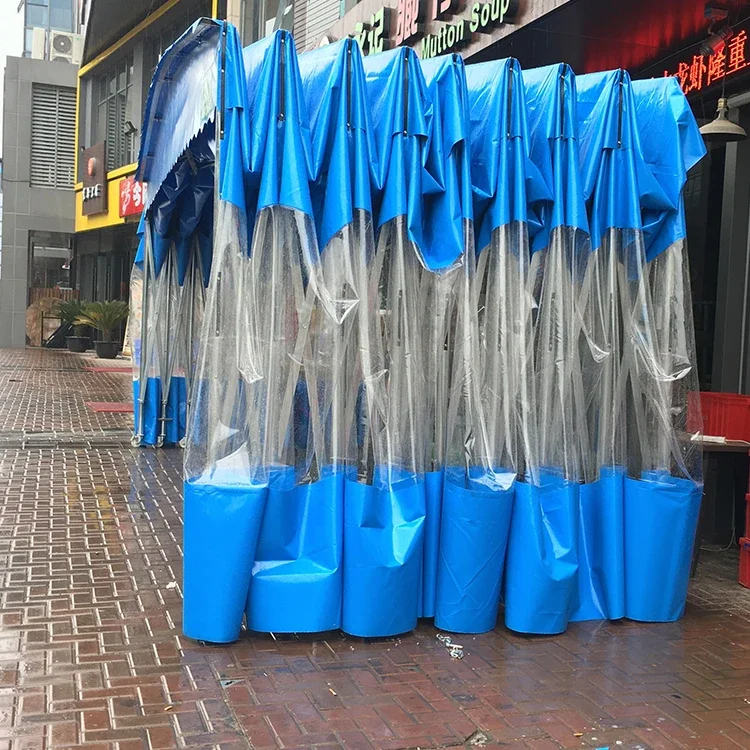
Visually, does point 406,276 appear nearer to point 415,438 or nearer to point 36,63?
point 415,438

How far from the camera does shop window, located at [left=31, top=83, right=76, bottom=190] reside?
2677cm

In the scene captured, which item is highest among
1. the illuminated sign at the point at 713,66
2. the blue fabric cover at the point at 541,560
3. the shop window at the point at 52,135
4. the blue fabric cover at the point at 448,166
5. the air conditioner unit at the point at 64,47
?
the air conditioner unit at the point at 64,47

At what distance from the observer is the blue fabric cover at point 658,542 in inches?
181

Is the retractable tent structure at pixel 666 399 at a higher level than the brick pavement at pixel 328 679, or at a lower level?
higher

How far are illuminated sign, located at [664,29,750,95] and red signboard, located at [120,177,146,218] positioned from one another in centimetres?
1610

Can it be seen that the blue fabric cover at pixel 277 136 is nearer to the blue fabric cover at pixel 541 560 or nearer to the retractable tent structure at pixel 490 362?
the retractable tent structure at pixel 490 362

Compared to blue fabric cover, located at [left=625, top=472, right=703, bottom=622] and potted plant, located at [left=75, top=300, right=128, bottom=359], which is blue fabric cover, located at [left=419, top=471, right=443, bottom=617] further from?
potted plant, located at [left=75, top=300, right=128, bottom=359]

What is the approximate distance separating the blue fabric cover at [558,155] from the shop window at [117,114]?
19.8 metres

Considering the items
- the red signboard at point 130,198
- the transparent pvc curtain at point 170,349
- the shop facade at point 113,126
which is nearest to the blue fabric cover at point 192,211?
the transparent pvc curtain at point 170,349

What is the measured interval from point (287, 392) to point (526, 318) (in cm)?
124

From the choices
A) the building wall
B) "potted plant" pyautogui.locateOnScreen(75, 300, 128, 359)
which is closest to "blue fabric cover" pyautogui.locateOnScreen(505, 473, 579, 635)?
"potted plant" pyautogui.locateOnScreen(75, 300, 128, 359)

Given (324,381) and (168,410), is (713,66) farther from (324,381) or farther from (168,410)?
(168,410)

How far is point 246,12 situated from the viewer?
16453 millimetres

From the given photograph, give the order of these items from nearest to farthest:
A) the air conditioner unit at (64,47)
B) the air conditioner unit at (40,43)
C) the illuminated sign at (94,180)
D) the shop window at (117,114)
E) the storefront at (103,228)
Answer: the storefront at (103,228)
the shop window at (117,114)
the illuminated sign at (94,180)
the air conditioner unit at (64,47)
the air conditioner unit at (40,43)
